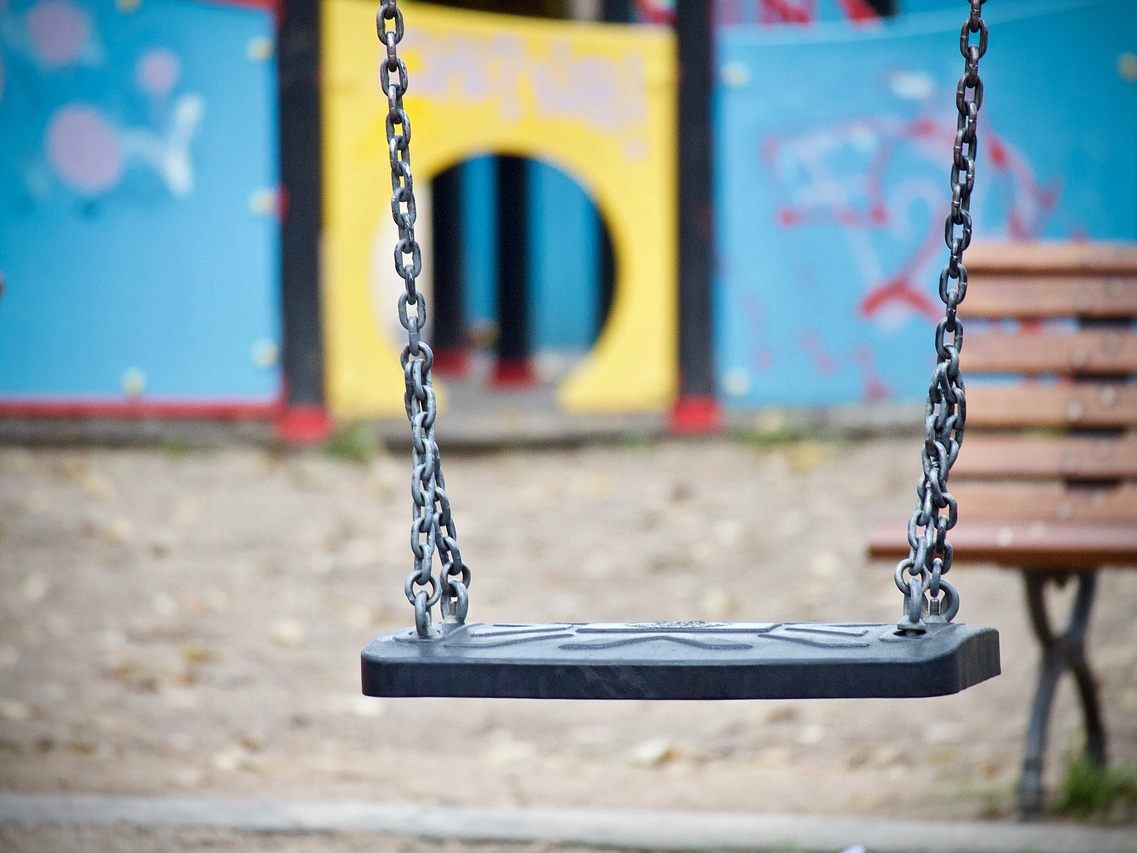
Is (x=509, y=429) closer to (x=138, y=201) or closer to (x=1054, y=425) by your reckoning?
(x=138, y=201)

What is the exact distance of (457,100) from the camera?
22.3 ft

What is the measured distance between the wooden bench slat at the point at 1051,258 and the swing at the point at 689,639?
1642mm

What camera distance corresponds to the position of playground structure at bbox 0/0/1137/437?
6.38m

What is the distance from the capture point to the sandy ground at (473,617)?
131 inches

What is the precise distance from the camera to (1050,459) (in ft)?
10.9

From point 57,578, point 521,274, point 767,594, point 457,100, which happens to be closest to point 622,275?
point 457,100

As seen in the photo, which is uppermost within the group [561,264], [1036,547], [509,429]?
[561,264]

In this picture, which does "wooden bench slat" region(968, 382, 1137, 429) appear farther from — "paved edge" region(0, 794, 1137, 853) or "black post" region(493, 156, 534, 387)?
"black post" region(493, 156, 534, 387)

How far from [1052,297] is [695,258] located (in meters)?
3.47

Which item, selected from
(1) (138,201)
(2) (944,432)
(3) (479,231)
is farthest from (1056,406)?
(3) (479,231)

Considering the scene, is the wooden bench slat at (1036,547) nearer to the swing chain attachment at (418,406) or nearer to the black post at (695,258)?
the swing chain attachment at (418,406)

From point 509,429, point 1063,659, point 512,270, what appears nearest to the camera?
point 1063,659

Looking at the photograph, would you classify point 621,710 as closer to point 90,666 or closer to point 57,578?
point 90,666

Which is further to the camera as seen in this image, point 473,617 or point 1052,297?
point 473,617
